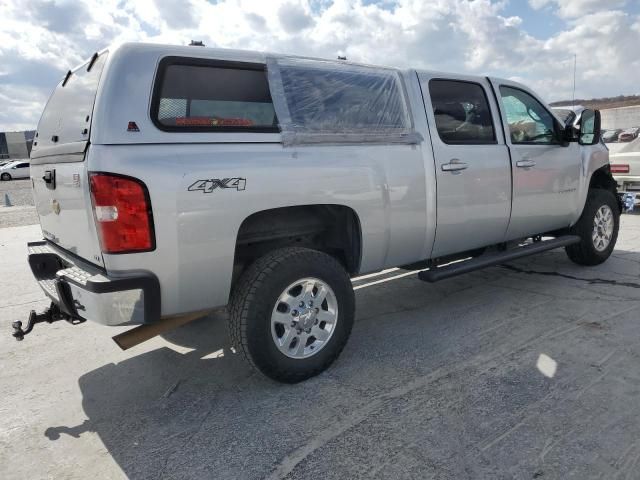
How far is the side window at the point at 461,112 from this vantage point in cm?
380

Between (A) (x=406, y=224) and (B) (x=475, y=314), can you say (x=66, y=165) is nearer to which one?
(A) (x=406, y=224)

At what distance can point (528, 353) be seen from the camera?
3.38 meters

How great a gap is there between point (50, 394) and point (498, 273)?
447 centimetres

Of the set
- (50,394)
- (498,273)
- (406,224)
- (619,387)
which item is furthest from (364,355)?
(498,273)

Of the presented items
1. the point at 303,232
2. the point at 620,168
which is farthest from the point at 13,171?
the point at 303,232

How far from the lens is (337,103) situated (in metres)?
3.29

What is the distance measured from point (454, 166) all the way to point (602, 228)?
2717 mm

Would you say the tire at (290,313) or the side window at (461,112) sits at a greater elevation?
the side window at (461,112)

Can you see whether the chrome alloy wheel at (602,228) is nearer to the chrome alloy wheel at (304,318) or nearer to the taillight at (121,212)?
the chrome alloy wheel at (304,318)

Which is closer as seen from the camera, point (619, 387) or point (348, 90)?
point (619, 387)

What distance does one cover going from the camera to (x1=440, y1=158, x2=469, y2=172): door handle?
3.66 m

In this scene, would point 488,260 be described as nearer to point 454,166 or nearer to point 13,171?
point 454,166

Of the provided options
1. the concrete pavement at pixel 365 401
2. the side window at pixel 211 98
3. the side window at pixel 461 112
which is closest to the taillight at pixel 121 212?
the side window at pixel 211 98

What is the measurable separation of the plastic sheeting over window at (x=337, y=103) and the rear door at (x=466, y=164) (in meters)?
0.32
